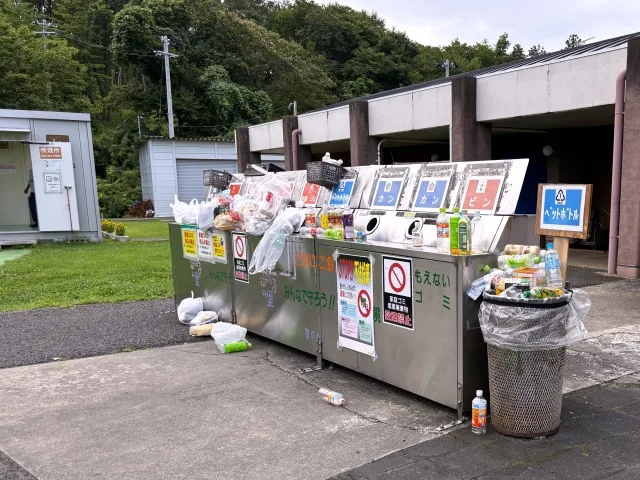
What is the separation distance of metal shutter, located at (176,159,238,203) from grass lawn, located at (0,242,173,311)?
13979 mm

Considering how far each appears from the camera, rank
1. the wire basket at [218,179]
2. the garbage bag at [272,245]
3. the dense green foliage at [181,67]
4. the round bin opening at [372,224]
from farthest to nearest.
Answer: the dense green foliage at [181,67], the wire basket at [218,179], the garbage bag at [272,245], the round bin opening at [372,224]

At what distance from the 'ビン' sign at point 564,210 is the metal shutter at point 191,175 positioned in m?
25.4

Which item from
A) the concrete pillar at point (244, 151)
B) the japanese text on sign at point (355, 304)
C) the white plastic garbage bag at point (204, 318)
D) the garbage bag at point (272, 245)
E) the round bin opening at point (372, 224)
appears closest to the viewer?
the japanese text on sign at point (355, 304)

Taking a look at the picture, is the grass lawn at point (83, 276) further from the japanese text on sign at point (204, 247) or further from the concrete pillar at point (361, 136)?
the concrete pillar at point (361, 136)

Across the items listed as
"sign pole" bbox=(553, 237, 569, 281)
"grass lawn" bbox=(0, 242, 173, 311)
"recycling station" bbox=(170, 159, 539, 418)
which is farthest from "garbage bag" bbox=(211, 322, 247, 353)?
"sign pole" bbox=(553, 237, 569, 281)

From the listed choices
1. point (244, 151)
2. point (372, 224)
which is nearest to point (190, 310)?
point (372, 224)

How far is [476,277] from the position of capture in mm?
3334

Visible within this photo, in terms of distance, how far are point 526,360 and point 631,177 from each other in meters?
7.04

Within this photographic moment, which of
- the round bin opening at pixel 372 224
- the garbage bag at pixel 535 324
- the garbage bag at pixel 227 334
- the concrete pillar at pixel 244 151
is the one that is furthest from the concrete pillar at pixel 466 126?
the concrete pillar at pixel 244 151

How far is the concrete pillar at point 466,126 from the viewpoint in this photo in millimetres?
11047


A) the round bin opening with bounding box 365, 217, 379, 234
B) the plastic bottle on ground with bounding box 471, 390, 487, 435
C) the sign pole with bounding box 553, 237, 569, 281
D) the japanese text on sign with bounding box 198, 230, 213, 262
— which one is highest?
the round bin opening with bounding box 365, 217, 379, 234

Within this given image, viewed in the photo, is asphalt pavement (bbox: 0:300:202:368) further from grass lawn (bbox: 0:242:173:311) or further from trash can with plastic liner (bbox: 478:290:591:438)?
trash can with plastic liner (bbox: 478:290:591:438)

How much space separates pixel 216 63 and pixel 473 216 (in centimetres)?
3682

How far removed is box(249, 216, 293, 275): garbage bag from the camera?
484 cm
